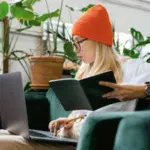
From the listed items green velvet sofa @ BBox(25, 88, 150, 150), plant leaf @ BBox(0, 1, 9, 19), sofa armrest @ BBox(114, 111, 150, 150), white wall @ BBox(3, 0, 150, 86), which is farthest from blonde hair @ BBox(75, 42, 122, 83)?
white wall @ BBox(3, 0, 150, 86)

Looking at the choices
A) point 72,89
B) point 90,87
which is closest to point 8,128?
point 72,89

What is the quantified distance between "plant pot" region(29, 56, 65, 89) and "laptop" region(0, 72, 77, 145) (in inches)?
43.2

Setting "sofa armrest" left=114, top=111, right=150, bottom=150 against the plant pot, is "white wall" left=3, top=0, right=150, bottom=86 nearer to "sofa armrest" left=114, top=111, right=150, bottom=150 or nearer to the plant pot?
the plant pot

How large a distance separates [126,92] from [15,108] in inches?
18.4

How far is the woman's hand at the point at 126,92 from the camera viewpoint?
1.29m

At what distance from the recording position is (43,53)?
3572 mm

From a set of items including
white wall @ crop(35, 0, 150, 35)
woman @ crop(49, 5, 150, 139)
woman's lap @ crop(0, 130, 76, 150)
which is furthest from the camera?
white wall @ crop(35, 0, 150, 35)

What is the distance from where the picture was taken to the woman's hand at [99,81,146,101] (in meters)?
1.29

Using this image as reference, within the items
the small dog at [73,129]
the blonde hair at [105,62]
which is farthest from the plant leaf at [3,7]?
the small dog at [73,129]

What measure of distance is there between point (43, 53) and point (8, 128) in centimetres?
201

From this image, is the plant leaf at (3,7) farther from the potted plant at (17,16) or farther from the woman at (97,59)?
the woman at (97,59)

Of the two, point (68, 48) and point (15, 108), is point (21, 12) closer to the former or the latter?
point (68, 48)

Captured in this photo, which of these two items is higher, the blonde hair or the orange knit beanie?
the orange knit beanie

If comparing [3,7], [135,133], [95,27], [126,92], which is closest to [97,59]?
[95,27]
